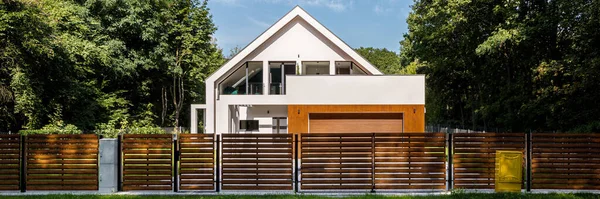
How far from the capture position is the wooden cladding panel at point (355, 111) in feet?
55.7

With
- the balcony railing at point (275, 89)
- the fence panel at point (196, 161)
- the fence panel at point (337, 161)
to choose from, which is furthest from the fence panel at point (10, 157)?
the balcony railing at point (275, 89)

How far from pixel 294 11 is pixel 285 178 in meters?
13.5

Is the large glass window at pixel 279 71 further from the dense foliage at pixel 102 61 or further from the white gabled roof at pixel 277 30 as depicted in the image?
the dense foliage at pixel 102 61

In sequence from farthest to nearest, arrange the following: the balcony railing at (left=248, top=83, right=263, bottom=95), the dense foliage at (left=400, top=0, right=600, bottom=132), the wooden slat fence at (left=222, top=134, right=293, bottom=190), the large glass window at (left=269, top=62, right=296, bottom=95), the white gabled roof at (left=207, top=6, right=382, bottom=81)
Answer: the large glass window at (left=269, top=62, right=296, bottom=95) < the balcony railing at (left=248, top=83, right=263, bottom=95) < the white gabled roof at (left=207, top=6, right=382, bottom=81) < the dense foliage at (left=400, top=0, right=600, bottom=132) < the wooden slat fence at (left=222, top=134, right=293, bottom=190)

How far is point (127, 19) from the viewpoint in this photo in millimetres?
28594

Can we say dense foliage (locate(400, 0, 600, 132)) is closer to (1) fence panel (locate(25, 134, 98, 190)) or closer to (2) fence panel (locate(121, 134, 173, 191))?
(2) fence panel (locate(121, 134, 173, 191))

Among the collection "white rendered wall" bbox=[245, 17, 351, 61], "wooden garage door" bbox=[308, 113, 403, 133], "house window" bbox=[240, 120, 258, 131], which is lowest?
"house window" bbox=[240, 120, 258, 131]

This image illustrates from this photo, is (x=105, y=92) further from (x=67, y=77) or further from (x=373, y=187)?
(x=373, y=187)

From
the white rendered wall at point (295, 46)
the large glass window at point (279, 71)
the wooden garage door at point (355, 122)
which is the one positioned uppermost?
the white rendered wall at point (295, 46)

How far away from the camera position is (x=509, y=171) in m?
9.11

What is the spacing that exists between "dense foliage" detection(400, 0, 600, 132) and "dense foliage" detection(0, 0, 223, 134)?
17962 mm

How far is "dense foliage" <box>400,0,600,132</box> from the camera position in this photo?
17.8 meters

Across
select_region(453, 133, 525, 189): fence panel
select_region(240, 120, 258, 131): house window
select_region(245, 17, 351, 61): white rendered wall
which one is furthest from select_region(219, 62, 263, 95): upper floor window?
select_region(453, 133, 525, 189): fence panel

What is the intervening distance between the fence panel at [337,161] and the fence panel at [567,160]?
147 inches
